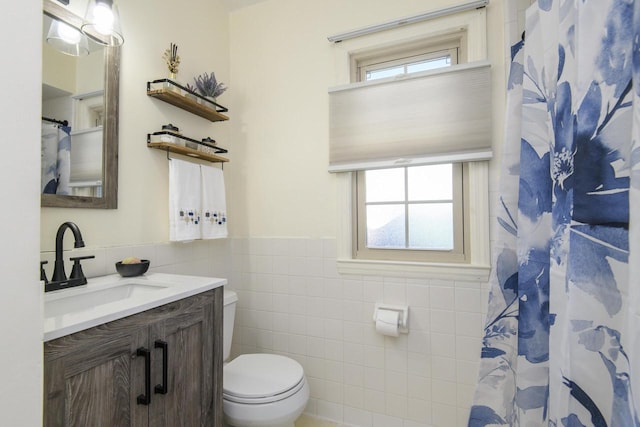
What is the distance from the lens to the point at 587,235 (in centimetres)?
49

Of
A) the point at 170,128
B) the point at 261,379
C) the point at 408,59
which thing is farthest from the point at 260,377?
the point at 408,59

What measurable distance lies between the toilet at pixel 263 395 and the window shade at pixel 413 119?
1.15 meters

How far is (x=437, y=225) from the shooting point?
1719 millimetres

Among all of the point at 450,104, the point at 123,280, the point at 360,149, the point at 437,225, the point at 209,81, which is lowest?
the point at 123,280

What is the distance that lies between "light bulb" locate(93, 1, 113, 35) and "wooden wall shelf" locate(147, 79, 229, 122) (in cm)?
31

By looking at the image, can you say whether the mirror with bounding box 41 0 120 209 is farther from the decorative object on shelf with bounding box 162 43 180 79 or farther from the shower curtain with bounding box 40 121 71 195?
the decorative object on shelf with bounding box 162 43 180 79

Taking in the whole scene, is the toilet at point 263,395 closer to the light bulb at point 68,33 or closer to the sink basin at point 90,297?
the sink basin at point 90,297

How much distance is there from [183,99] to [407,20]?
1299 mm

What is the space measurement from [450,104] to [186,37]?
1567 millimetres

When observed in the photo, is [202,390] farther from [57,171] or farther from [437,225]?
[437,225]

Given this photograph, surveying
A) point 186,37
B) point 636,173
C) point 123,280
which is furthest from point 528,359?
point 186,37

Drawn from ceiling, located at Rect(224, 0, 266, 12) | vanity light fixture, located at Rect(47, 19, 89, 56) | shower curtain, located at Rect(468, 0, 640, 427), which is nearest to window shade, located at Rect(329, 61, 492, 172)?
shower curtain, located at Rect(468, 0, 640, 427)

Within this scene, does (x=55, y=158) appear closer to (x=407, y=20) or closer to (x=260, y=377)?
(x=260, y=377)

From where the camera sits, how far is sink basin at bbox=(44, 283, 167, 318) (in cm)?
104
